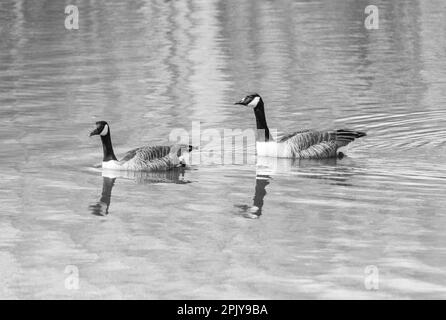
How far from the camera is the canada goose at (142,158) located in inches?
815

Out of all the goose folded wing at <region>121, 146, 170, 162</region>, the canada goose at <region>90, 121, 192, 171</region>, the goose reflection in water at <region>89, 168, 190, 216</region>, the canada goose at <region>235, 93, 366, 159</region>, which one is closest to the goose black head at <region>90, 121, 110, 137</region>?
the canada goose at <region>90, 121, 192, 171</region>

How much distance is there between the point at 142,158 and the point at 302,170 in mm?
2733

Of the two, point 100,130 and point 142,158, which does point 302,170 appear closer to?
point 142,158

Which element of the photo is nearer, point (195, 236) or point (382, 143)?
point (195, 236)

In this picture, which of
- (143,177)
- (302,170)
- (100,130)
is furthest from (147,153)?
(302,170)

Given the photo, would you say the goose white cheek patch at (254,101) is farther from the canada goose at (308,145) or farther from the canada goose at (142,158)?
the canada goose at (142,158)

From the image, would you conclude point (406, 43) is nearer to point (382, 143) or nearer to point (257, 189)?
point (382, 143)

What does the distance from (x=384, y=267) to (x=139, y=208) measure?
15.7 ft

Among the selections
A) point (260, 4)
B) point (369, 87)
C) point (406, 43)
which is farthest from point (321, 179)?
point (260, 4)

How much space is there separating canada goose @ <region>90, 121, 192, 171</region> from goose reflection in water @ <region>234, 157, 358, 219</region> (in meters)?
1.49

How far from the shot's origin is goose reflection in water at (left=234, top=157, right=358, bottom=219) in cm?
1967

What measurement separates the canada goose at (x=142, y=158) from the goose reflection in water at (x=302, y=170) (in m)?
1.49
